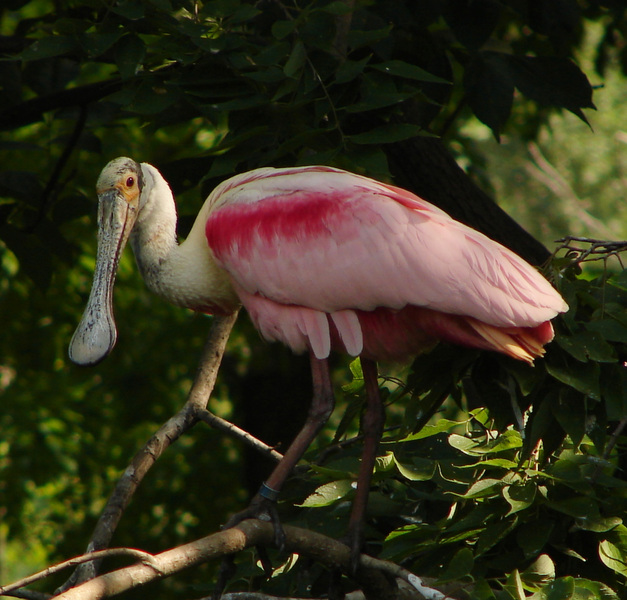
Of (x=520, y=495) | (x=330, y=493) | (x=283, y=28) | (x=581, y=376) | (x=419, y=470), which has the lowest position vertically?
(x=330, y=493)

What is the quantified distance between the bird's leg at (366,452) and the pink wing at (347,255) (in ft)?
1.07

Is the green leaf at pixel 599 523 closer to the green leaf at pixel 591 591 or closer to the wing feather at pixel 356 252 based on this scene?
the green leaf at pixel 591 591

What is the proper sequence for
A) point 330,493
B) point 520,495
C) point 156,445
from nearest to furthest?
point 520,495 < point 330,493 < point 156,445

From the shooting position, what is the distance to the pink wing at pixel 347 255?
3.10m

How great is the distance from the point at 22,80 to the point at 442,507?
3044 mm

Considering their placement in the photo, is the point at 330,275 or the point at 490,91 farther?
the point at 490,91

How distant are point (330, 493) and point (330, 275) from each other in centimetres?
77

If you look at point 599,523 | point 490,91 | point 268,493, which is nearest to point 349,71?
point 490,91

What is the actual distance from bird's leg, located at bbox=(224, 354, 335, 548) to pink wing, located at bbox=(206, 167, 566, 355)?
0.22 metres

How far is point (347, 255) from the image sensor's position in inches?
132

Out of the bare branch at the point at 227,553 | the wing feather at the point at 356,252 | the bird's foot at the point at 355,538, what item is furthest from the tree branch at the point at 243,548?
the wing feather at the point at 356,252

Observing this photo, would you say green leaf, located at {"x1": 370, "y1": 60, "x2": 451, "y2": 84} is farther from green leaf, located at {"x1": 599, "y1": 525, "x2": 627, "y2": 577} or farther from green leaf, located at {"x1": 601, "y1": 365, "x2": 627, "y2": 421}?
green leaf, located at {"x1": 599, "y1": 525, "x2": 627, "y2": 577}

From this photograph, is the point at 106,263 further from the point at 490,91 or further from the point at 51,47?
the point at 490,91

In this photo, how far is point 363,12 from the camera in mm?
3822
